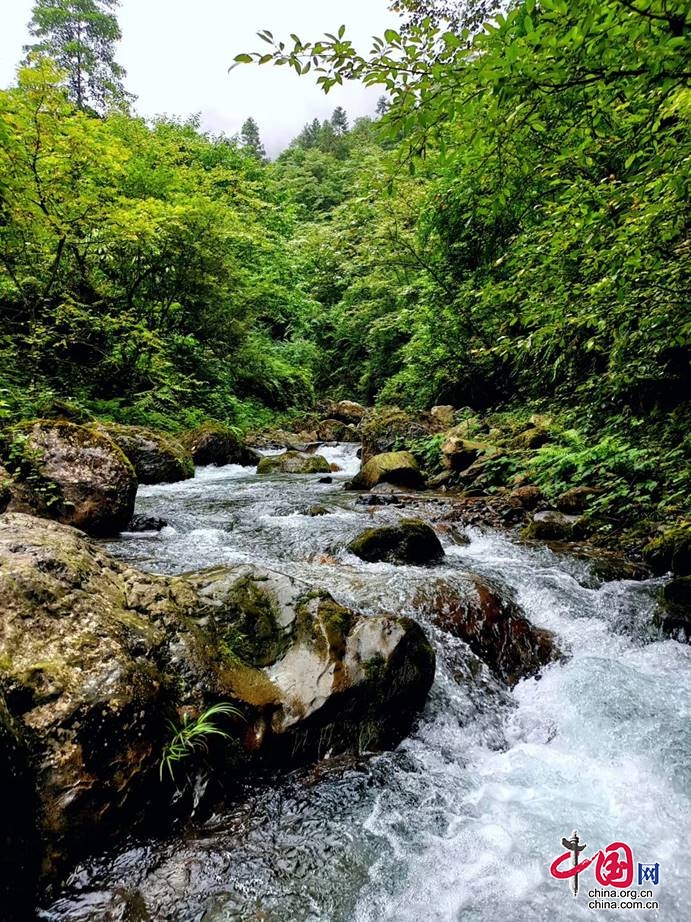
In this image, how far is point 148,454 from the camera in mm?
10000

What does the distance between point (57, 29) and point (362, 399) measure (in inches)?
1123

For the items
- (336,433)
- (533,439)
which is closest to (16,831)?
(533,439)

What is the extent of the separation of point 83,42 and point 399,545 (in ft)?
126

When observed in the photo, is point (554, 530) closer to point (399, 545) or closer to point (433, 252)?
point (399, 545)

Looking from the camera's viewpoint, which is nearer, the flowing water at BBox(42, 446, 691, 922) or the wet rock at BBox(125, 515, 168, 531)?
the flowing water at BBox(42, 446, 691, 922)

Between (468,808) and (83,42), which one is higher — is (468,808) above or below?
below

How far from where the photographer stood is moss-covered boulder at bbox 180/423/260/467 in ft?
40.9

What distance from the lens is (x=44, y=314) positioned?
998 cm

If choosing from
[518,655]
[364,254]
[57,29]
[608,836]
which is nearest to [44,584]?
[608,836]

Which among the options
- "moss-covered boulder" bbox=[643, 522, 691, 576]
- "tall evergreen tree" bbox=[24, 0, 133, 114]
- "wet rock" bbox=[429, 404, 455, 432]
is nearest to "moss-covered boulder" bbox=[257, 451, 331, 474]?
"wet rock" bbox=[429, 404, 455, 432]

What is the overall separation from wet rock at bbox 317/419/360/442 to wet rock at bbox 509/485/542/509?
8.49 metres

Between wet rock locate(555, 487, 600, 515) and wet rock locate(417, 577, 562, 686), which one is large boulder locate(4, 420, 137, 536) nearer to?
wet rock locate(417, 577, 562, 686)

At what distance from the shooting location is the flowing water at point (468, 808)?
2158 millimetres

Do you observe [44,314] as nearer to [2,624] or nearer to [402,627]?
[2,624]
